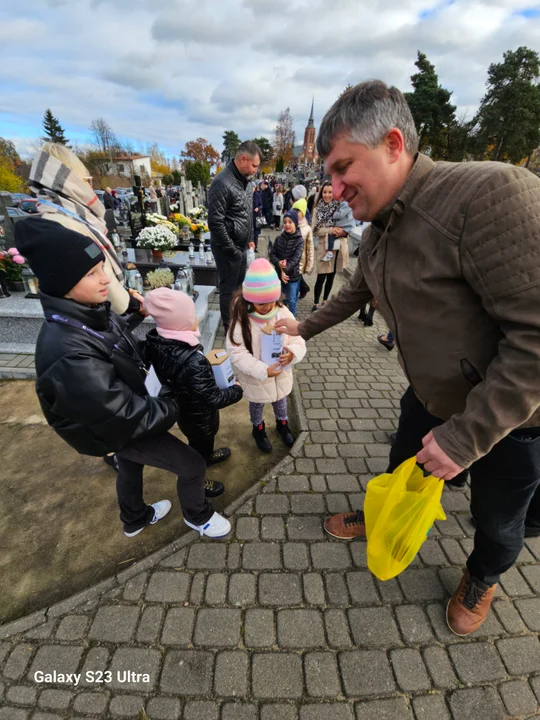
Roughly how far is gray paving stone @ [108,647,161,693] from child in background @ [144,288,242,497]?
1.35 metres

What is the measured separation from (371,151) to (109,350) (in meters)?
1.48

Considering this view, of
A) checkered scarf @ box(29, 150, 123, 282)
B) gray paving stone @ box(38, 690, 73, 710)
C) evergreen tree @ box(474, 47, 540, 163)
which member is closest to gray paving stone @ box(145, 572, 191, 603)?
gray paving stone @ box(38, 690, 73, 710)

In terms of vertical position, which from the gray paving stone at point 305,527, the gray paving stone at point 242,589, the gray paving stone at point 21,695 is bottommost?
the gray paving stone at point 21,695

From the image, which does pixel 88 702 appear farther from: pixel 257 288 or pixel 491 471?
pixel 257 288

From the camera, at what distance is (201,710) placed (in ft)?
5.27

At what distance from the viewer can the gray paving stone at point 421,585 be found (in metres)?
2.05

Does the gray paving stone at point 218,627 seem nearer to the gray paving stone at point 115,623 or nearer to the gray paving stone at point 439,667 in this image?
the gray paving stone at point 115,623

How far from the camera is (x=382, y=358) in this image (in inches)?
201

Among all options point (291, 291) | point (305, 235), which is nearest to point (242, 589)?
point (291, 291)

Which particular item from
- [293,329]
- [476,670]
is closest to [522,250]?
[293,329]

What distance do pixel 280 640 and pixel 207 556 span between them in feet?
2.21

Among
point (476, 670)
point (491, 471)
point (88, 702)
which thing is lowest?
point (88, 702)

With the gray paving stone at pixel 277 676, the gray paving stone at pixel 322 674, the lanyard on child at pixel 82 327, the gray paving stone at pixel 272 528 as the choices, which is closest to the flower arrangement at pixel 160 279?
the lanyard on child at pixel 82 327

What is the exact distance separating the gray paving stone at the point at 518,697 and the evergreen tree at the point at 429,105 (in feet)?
127
